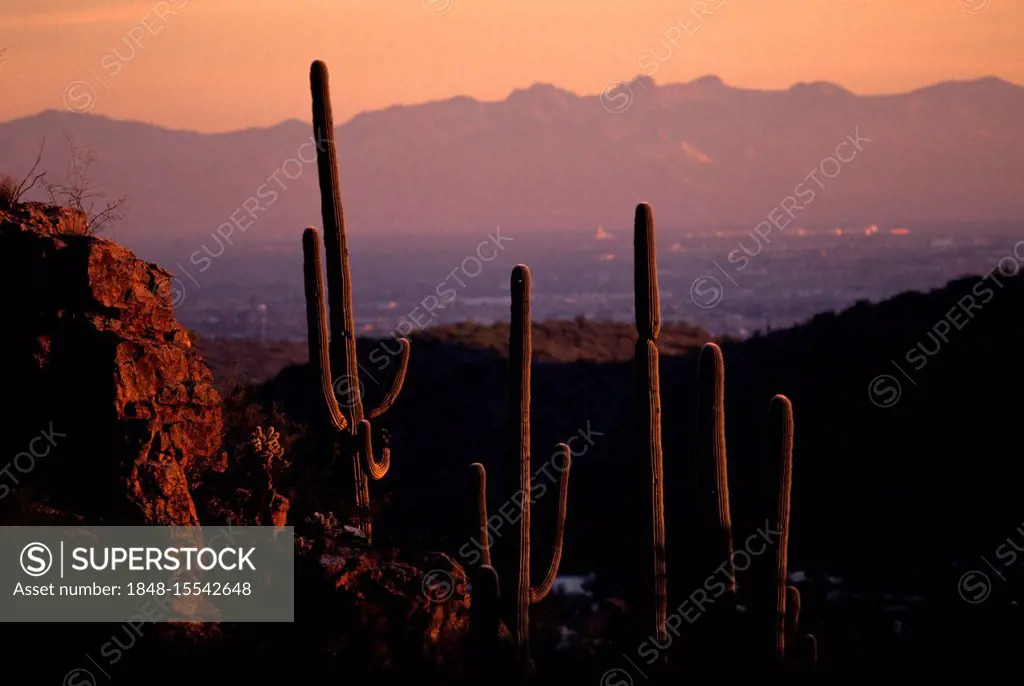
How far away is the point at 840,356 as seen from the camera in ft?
80.1

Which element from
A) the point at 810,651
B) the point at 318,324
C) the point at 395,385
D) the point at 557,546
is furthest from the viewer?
the point at 395,385

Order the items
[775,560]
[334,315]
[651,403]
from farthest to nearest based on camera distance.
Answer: [334,315] < [651,403] < [775,560]

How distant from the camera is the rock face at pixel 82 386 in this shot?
34.3 ft

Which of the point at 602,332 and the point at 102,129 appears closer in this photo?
the point at 602,332

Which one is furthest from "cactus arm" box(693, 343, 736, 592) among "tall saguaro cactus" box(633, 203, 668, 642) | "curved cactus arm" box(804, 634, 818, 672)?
"curved cactus arm" box(804, 634, 818, 672)

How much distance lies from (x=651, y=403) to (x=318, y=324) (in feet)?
13.9

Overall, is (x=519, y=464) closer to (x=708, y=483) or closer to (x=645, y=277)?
(x=708, y=483)

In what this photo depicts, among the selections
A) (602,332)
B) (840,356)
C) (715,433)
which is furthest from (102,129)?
(715,433)

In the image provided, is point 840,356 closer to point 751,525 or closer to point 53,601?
point 751,525

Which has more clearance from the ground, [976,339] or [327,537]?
[976,339]

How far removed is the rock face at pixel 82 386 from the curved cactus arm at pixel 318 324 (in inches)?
83.8

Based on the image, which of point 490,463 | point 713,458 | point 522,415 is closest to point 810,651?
A: point 713,458

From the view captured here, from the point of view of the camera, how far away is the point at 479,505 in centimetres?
1100

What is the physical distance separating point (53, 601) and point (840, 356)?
18070 millimetres
